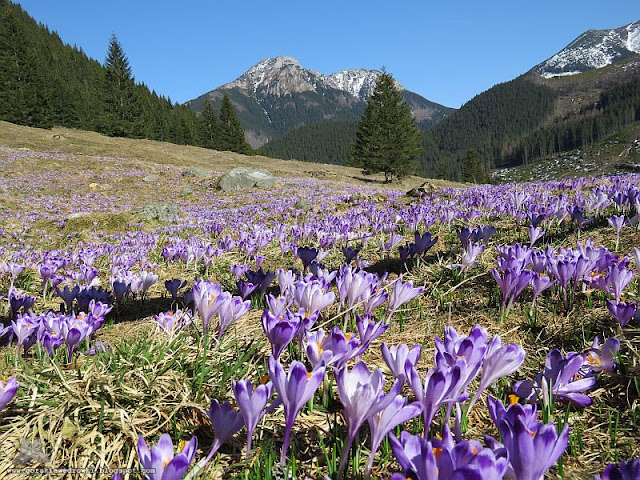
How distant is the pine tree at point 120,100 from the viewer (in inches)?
2069

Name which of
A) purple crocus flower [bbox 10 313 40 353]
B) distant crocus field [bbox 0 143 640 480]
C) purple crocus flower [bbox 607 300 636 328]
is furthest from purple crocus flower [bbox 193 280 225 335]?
purple crocus flower [bbox 607 300 636 328]

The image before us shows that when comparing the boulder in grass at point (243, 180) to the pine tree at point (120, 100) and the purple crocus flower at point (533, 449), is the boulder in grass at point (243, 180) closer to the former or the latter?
the purple crocus flower at point (533, 449)

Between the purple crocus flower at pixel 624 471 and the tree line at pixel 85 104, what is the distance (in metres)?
60.5

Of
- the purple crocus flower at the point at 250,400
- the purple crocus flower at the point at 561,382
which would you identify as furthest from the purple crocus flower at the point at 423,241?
the purple crocus flower at the point at 250,400

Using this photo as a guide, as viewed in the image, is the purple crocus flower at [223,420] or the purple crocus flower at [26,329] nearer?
the purple crocus flower at [223,420]

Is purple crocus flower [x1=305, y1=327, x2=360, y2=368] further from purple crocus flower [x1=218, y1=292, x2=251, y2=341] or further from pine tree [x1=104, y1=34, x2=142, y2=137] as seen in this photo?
pine tree [x1=104, y1=34, x2=142, y2=137]

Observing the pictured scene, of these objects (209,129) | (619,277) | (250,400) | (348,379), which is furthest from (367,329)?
(209,129)

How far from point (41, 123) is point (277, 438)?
2423 inches

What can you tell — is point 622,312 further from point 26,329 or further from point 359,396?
point 26,329

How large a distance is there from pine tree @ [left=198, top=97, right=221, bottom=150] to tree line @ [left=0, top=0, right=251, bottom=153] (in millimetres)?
176

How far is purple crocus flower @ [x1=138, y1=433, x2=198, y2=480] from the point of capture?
3.01 feet

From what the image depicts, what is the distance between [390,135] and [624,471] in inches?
1468

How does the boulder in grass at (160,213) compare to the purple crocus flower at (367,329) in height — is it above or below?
above

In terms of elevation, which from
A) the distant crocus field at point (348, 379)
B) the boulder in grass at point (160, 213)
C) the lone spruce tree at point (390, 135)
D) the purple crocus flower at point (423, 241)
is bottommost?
the distant crocus field at point (348, 379)
